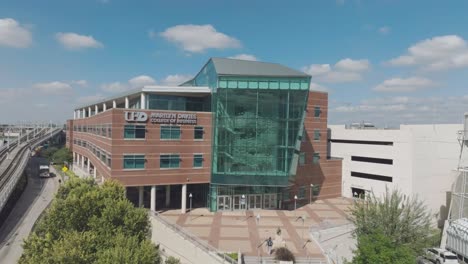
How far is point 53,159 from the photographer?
9588cm

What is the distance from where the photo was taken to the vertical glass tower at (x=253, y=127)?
43.5 metres

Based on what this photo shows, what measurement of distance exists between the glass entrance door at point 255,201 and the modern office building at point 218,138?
14 cm

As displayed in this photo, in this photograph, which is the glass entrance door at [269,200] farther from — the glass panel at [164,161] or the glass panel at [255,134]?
the glass panel at [164,161]

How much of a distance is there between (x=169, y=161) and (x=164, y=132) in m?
3.84

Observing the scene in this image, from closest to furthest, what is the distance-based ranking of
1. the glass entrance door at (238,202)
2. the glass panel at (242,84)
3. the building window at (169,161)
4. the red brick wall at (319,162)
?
the glass panel at (242,84) → the building window at (169,161) → the glass entrance door at (238,202) → the red brick wall at (319,162)

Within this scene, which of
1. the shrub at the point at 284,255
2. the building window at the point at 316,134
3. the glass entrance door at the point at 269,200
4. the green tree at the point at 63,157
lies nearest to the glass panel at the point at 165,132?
the glass entrance door at the point at 269,200

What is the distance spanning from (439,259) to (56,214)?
38.5 meters

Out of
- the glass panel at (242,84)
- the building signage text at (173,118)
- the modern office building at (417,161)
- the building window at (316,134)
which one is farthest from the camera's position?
the building window at (316,134)

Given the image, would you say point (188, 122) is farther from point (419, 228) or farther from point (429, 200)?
point (429, 200)

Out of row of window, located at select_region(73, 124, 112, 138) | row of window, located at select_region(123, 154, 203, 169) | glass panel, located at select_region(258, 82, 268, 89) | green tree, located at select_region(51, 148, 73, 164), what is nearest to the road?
Answer: row of window, located at select_region(73, 124, 112, 138)

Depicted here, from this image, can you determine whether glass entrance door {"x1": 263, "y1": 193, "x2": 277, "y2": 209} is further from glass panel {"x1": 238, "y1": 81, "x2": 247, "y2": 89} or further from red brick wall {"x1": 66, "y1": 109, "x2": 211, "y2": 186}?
glass panel {"x1": 238, "y1": 81, "x2": 247, "y2": 89}

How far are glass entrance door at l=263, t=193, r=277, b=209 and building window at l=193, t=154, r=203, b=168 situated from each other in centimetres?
1044

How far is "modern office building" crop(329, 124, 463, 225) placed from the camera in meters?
50.5

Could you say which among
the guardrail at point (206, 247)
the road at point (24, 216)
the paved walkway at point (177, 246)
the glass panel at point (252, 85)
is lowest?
the road at point (24, 216)
